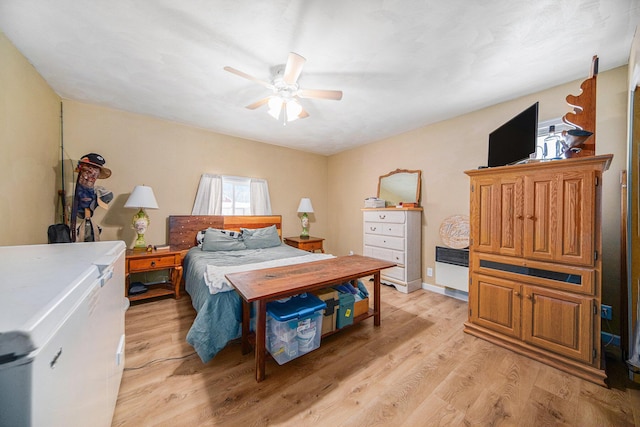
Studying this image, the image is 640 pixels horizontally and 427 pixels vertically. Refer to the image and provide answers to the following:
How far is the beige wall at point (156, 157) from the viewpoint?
2891mm

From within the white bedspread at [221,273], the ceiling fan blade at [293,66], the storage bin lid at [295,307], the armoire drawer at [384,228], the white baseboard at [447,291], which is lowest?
the white baseboard at [447,291]

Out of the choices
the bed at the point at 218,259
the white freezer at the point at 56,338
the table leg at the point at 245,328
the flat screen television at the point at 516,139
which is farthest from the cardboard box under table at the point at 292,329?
the flat screen television at the point at 516,139

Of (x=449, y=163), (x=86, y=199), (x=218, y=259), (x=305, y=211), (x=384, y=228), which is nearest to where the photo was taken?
(x=86, y=199)

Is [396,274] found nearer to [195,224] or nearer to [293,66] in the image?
[293,66]

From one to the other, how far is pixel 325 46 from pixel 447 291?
130 inches

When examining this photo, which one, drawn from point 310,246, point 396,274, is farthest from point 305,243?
point 396,274

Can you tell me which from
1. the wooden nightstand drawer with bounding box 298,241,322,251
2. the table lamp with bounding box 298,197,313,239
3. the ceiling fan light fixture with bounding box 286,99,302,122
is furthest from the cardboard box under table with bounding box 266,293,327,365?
the table lamp with bounding box 298,197,313,239

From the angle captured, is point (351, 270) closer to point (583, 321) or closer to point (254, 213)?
point (583, 321)

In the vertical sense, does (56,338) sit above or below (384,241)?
above

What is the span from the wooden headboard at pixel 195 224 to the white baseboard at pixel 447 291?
2.88 m

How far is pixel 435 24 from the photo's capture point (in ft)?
5.25

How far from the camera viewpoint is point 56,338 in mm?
510

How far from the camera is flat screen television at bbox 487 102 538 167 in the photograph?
6.43 feet

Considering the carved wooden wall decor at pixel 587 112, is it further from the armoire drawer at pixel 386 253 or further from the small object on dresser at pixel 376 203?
the small object on dresser at pixel 376 203
